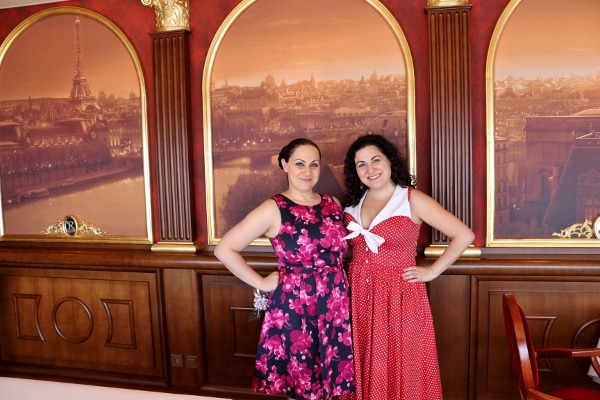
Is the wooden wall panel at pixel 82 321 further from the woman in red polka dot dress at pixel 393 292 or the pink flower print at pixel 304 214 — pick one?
the woman in red polka dot dress at pixel 393 292

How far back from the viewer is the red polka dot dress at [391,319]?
89.8 inches

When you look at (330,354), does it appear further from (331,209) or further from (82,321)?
(82,321)

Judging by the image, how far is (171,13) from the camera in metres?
3.08

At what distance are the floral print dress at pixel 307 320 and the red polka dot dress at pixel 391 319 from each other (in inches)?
3.4

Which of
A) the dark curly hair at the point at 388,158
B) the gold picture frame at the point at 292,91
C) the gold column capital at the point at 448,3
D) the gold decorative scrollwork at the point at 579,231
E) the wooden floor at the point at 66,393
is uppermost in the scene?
the gold column capital at the point at 448,3

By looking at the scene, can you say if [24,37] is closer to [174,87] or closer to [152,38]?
[152,38]

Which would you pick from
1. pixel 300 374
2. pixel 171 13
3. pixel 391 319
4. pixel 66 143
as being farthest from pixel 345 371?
pixel 66 143

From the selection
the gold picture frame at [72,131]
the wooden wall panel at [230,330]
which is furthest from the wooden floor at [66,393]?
the gold picture frame at [72,131]

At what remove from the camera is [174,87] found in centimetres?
310

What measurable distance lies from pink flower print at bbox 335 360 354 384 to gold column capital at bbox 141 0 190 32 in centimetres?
232

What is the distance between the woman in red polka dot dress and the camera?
228 cm

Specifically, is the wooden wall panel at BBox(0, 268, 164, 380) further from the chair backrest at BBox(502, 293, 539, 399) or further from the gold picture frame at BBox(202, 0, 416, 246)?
the chair backrest at BBox(502, 293, 539, 399)

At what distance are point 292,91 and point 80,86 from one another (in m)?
1.57

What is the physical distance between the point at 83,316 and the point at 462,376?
2614 mm
